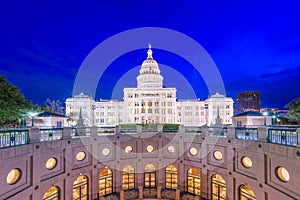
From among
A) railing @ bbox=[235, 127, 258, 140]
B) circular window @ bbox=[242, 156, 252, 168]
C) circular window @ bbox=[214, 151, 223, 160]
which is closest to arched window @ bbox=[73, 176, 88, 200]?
circular window @ bbox=[214, 151, 223, 160]

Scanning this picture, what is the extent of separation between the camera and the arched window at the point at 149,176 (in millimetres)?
19375

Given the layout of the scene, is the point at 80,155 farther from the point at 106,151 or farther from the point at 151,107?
the point at 151,107

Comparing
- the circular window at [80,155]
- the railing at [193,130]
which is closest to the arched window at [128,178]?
the circular window at [80,155]

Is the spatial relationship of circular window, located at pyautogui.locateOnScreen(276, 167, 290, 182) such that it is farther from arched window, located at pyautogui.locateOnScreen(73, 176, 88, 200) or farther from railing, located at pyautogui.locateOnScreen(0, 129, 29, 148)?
railing, located at pyautogui.locateOnScreen(0, 129, 29, 148)

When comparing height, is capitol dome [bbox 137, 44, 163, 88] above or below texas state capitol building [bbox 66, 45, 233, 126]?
above

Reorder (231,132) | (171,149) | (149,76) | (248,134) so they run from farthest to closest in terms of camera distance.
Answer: (149,76) < (171,149) < (231,132) < (248,134)

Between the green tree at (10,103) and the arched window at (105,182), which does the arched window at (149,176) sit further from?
the green tree at (10,103)

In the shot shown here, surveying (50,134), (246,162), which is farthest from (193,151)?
(50,134)

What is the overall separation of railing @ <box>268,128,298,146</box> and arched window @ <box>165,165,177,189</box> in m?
11.3

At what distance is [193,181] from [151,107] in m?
56.0

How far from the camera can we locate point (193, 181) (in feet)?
58.7

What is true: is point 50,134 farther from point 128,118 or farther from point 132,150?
point 128,118

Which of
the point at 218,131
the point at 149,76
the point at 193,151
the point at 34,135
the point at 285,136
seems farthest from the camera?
the point at 149,76

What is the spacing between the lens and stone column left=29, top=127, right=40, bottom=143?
11.3m
